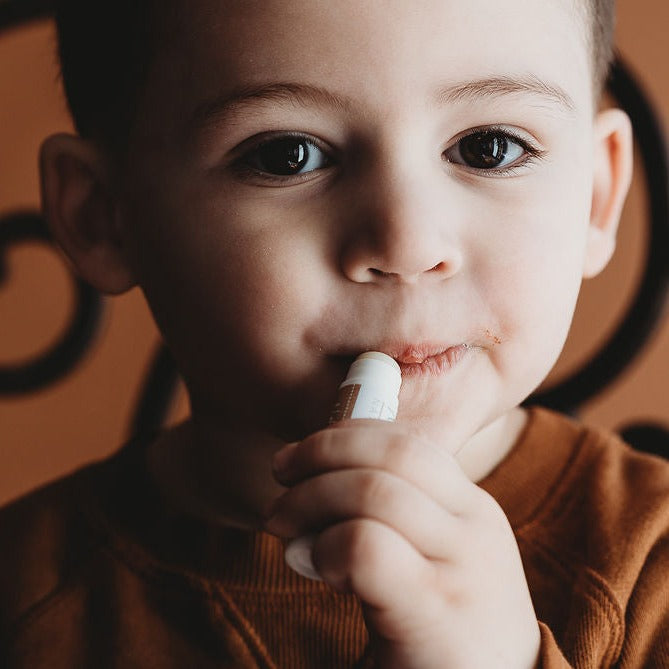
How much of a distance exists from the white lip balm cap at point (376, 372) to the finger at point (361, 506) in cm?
7

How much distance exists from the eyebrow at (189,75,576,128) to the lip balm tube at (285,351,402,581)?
6.0 inches

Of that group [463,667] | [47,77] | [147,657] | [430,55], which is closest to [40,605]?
[147,657]

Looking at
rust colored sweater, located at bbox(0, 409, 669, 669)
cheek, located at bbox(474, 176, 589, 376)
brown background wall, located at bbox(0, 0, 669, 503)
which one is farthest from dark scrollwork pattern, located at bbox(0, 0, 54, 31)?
cheek, located at bbox(474, 176, 589, 376)

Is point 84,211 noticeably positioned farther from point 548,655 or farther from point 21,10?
point 548,655

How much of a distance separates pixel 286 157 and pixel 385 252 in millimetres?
112

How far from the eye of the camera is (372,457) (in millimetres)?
456

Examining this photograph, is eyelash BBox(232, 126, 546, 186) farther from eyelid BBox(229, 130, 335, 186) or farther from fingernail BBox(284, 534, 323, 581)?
fingernail BBox(284, 534, 323, 581)

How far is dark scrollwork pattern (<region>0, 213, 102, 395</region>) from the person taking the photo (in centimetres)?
102

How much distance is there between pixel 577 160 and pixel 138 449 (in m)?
0.46

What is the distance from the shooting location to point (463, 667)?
1.60ft

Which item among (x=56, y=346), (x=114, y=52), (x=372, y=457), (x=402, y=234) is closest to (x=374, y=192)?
(x=402, y=234)

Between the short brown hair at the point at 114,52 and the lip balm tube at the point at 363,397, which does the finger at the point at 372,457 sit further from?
the short brown hair at the point at 114,52

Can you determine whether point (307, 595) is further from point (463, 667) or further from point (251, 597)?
point (463, 667)

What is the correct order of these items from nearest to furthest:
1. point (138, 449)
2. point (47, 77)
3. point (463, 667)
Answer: point (463, 667) < point (138, 449) < point (47, 77)
